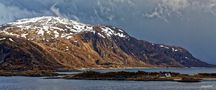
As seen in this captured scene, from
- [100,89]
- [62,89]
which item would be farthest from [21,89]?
[100,89]

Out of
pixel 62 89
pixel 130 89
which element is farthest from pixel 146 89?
pixel 62 89

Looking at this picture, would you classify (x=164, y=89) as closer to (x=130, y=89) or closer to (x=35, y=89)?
(x=130, y=89)

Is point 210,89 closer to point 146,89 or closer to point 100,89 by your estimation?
point 146,89

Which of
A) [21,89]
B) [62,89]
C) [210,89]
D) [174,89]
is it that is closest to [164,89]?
[174,89]

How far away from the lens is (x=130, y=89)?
172 m

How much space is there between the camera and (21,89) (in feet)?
592

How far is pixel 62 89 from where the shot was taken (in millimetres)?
181250

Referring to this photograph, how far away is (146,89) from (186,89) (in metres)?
14.1

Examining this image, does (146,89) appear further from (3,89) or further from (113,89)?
(3,89)

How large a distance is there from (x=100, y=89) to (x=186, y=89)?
3036cm

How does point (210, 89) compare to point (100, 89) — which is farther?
point (100, 89)

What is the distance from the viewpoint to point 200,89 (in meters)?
166

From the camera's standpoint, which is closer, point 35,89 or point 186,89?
point 186,89

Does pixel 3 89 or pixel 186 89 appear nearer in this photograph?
pixel 186 89
